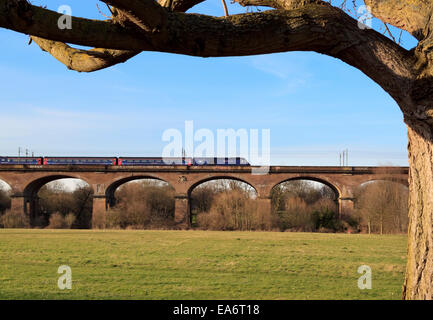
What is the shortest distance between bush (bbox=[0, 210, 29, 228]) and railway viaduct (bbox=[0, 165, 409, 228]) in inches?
53.8

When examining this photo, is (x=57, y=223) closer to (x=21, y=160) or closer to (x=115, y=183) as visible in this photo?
(x=115, y=183)

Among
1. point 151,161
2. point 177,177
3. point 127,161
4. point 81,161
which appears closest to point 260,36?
point 177,177

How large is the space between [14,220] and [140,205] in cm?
964

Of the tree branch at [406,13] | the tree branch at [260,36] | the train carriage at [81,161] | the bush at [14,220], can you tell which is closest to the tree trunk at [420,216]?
the tree branch at [260,36]

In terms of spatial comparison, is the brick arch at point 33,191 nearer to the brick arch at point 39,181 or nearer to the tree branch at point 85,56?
the brick arch at point 39,181

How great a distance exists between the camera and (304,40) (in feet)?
10.0

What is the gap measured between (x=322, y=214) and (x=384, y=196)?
15.6 feet

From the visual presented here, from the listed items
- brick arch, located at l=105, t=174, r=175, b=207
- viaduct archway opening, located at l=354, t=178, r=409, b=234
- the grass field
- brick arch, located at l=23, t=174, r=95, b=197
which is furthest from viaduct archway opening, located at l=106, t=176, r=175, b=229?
the grass field

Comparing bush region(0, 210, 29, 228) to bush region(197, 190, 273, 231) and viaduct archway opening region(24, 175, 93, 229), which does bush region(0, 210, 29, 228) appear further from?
bush region(197, 190, 273, 231)

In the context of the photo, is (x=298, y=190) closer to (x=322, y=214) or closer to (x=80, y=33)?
(x=322, y=214)

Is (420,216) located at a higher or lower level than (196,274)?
higher

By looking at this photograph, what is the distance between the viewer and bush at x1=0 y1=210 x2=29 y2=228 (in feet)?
95.6

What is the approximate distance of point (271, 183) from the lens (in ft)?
107

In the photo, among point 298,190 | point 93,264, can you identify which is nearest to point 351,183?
point 298,190
